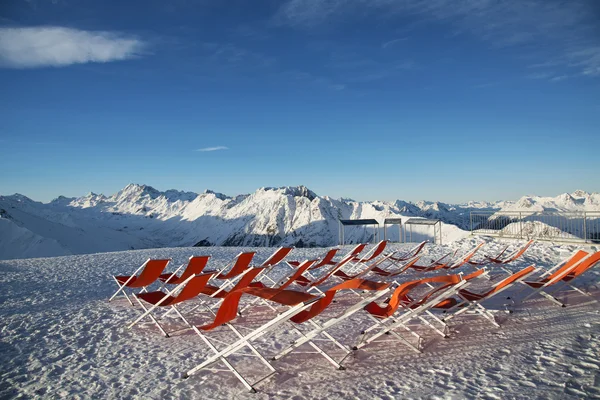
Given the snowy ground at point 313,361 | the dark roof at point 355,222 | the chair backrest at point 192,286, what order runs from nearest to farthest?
1. the snowy ground at point 313,361
2. the chair backrest at point 192,286
3. the dark roof at point 355,222

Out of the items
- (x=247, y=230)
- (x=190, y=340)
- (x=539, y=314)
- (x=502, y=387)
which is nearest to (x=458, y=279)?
(x=502, y=387)

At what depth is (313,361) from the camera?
3.65m

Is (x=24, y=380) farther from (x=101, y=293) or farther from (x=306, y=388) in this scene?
(x=101, y=293)

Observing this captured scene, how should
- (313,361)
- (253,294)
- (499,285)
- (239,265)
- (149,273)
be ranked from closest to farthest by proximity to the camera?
(253,294)
(313,361)
(499,285)
(149,273)
(239,265)

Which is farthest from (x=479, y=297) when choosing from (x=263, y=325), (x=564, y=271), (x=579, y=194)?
(x=579, y=194)

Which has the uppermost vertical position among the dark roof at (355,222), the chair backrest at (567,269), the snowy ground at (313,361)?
the dark roof at (355,222)

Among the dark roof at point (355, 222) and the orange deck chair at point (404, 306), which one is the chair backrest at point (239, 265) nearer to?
the orange deck chair at point (404, 306)

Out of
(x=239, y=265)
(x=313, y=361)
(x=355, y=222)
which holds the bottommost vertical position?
(x=313, y=361)

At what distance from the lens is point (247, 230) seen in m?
186

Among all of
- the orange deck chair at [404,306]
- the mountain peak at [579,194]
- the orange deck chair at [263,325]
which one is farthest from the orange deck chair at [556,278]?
the mountain peak at [579,194]

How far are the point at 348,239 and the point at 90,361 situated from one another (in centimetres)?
14874

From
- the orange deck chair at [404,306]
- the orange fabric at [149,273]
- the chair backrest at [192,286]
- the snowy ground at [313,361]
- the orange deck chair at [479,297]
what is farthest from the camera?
the orange fabric at [149,273]

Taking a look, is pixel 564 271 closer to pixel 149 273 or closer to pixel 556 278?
pixel 556 278

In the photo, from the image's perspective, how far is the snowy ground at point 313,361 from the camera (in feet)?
9.97
